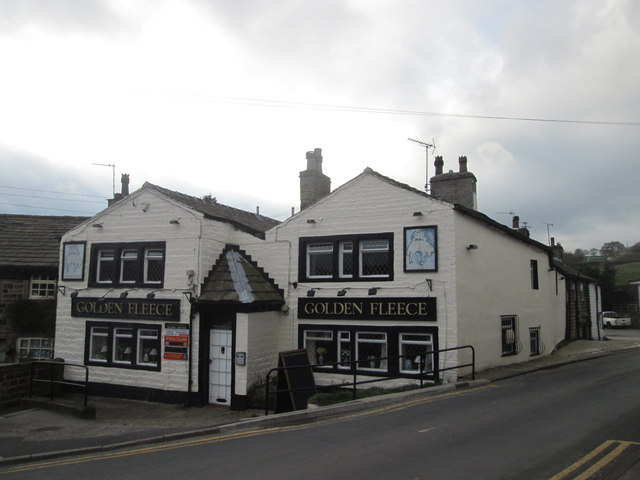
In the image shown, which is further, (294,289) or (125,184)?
(125,184)

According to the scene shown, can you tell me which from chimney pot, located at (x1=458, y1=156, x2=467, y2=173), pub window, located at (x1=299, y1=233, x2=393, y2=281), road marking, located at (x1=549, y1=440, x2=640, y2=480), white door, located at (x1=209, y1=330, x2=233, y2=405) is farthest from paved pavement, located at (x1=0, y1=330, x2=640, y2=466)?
chimney pot, located at (x1=458, y1=156, x2=467, y2=173)

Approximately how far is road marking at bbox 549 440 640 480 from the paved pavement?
5.03 metres

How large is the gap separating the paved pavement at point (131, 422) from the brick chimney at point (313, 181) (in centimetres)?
804

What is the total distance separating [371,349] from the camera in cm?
1548

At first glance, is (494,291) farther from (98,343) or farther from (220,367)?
(98,343)

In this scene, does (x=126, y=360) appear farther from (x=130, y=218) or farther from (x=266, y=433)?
(x=266, y=433)

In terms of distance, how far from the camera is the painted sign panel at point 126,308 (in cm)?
1639

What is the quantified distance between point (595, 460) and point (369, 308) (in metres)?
8.94

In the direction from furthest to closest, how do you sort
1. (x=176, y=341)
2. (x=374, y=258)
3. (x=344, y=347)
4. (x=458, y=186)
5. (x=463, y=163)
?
(x=463, y=163) → (x=458, y=186) → (x=176, y=341) → (x=344, y=347) → (x=374, y=258)

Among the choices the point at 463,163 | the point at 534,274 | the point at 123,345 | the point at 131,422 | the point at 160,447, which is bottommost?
the point at 131,422

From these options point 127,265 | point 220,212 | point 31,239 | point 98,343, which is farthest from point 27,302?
point 220,212

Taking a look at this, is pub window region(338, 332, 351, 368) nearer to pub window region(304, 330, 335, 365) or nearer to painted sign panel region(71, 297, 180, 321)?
pub window region(304, 330, 335, 365)

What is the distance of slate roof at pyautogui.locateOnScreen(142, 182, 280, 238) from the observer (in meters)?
17.3

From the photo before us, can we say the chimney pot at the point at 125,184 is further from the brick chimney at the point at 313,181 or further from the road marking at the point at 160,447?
the road marking at the point at 160,447
